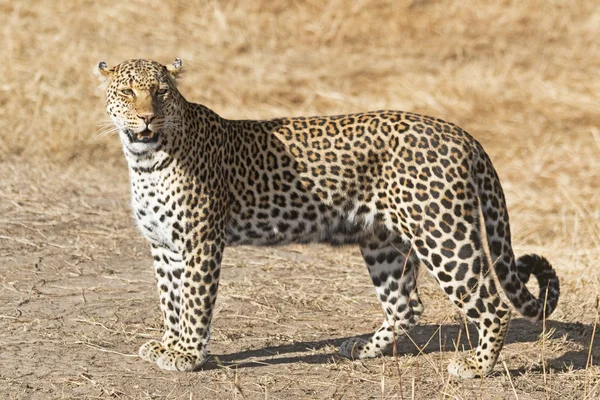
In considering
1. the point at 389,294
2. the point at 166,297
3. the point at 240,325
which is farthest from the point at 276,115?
the point at 166,297

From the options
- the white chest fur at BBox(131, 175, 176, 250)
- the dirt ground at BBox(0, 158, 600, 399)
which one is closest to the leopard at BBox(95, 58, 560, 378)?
the white chest fur at BBox(131, 175, 176, 250)

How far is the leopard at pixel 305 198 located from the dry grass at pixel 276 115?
43 centimetres

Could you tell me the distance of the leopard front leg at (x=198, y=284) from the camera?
726 cm

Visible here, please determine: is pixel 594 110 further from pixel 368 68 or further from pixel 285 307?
pixel 285 307

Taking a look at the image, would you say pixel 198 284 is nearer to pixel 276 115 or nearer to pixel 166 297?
pixel 166 297

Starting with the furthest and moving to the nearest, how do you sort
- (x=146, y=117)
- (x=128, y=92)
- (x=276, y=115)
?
1. (x=276, y=115)
2. (x=128, y=92)
3. (x=146, y=117)

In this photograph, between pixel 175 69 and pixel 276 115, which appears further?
pixel 276 115

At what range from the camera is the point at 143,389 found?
7.07 m

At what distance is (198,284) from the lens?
726 cm

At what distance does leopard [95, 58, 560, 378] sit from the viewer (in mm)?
7186

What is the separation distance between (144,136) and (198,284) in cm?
102

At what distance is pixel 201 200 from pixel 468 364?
2091mm

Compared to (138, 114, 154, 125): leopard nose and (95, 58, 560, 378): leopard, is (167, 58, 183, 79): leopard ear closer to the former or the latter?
(95, 58, 560, 378): leopard

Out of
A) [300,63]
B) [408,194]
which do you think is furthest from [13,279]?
[300,63]
